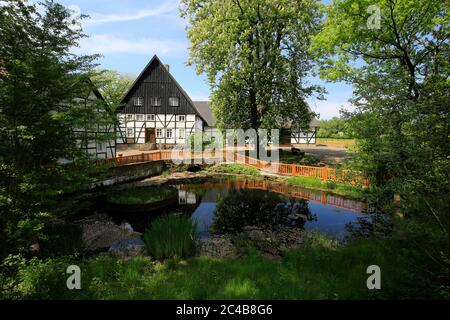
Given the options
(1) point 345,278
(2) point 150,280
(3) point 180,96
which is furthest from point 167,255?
(3) point 180,96

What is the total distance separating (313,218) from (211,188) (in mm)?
7546

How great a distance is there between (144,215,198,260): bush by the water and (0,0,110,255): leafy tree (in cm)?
248

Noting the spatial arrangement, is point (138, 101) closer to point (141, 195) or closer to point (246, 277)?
point (141, 195)

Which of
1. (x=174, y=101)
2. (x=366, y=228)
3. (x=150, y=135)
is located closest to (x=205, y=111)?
(x=174, y=101)

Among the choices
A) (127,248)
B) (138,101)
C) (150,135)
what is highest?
(138,101)

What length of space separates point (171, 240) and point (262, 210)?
5933 mm

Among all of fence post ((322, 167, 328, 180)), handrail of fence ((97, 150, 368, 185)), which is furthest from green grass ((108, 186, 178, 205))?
fence post ((322, 167, 328, 180))

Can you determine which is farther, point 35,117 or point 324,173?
point 324,173

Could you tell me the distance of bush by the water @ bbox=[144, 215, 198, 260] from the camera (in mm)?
6160

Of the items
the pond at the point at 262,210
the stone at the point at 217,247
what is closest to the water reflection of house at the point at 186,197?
the pond at the point at 262,210

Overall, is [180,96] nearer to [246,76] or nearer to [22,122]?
[246,76]

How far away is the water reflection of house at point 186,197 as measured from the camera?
1282 centimetres

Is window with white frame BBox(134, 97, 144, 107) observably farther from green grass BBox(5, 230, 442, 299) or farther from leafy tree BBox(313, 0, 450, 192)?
green grass BBox(5, 230, 442, 299)

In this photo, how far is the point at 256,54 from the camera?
18500 mm
